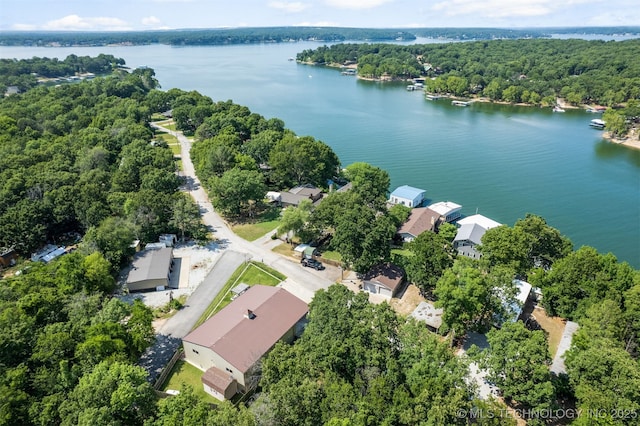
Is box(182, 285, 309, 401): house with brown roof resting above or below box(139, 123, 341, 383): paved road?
above

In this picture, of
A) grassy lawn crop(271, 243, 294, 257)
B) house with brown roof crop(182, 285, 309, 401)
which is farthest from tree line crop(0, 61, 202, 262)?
house with brown roof crop(182, 285, 309, 401)

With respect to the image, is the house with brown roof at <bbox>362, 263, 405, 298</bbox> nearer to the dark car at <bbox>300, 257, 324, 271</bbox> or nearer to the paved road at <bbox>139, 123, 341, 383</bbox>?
the paved road at <bbox>139, 123, 341, 383</bbox>

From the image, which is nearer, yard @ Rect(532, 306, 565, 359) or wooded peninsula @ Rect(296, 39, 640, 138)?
yard @ Rect(532, 306, 565, 359)

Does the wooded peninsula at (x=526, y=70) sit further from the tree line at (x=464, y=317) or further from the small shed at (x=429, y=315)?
the small shed at (x=429, y=315)

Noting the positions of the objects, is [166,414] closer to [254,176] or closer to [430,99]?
[254,176]

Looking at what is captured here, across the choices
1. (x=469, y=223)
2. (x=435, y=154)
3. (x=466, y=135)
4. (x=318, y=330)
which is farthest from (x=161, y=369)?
(x=466, y=135)

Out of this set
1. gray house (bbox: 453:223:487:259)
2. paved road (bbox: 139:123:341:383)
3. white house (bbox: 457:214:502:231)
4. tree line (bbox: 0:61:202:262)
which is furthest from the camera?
white house (bbox: 457:214:502:231)
